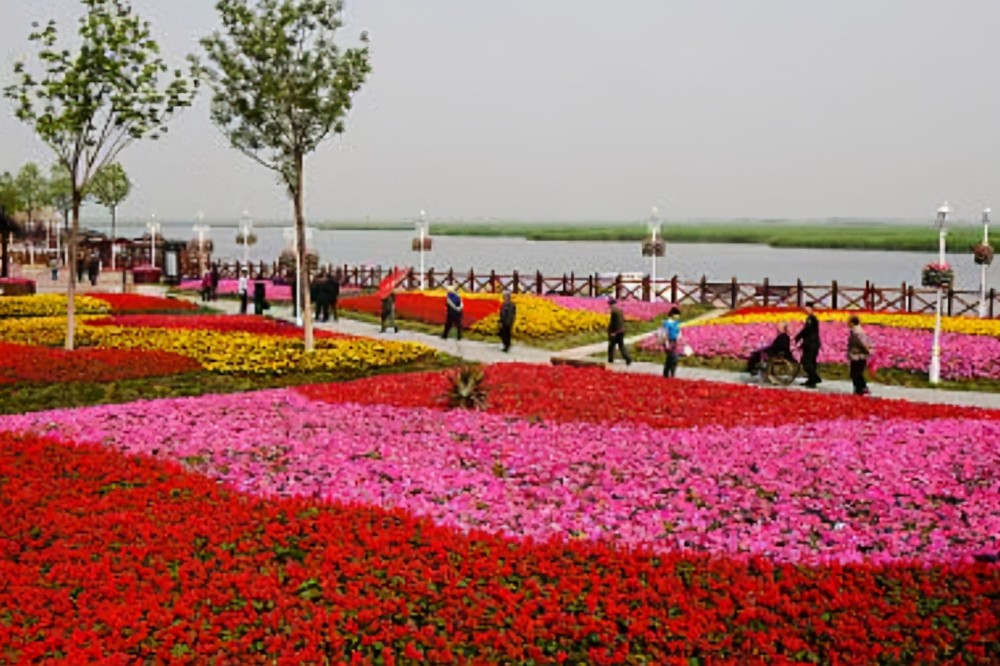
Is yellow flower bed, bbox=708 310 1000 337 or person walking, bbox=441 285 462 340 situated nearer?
yellow flower bed, bbox=708 310 1000 337

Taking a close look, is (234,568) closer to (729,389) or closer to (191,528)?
(191,528)

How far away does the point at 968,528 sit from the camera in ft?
31.5

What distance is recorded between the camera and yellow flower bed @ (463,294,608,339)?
3114cm

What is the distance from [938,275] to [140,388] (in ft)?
61.6

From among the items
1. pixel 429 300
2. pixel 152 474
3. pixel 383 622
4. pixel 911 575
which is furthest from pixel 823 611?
pixel 429 300

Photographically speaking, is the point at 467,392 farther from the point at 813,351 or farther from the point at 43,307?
the point at 43,307

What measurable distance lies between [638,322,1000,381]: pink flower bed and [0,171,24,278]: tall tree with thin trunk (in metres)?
36.3

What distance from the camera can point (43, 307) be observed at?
35.8 m

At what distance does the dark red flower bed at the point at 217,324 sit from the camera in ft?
95.9

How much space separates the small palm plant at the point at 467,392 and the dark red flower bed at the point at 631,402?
248 millimetres

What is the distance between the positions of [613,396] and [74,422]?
8549mm

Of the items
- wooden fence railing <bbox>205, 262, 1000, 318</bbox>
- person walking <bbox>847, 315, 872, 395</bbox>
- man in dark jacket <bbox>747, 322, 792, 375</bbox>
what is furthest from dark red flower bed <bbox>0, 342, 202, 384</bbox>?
wooden fence railing <bbox>205, 262, 1000, 318</bbox>

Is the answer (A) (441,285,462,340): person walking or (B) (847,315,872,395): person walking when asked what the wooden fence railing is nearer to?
(A) (441,285,462,340): person walking

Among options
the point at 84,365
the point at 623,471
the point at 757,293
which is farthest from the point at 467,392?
the point at 757,293
